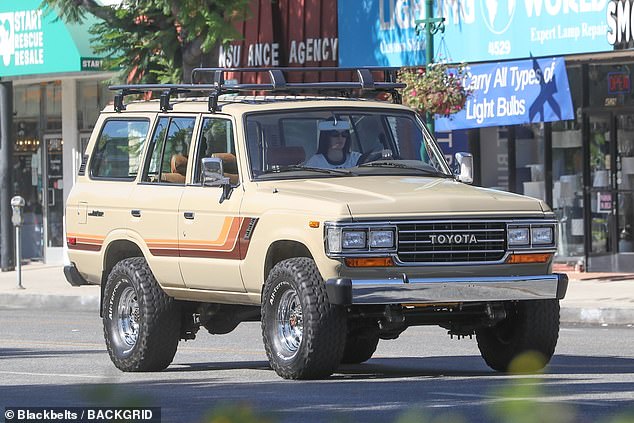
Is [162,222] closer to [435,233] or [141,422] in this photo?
[435,233]

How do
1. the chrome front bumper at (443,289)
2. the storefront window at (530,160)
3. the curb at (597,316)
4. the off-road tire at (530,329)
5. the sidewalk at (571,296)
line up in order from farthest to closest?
the storefront window at (530,160) < the sidewalk at (571,296) < the curb at (597,316) < the off-road tire at (530,329) < the chrome front bumper at (443,289)

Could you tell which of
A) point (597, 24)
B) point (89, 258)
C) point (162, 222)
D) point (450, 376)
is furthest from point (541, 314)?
point (597, 24)

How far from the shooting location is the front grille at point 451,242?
9.55m

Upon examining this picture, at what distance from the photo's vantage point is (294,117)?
425 inches

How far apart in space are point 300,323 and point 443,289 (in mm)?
965

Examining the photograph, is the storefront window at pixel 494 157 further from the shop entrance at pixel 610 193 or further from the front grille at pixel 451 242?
the front grille at pixel 451 242

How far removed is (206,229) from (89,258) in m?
1.55

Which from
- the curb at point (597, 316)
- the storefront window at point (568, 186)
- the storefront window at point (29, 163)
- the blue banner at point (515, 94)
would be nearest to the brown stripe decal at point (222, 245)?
the curb at point (597, 316)

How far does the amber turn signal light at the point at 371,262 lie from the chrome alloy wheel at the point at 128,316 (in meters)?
2.37

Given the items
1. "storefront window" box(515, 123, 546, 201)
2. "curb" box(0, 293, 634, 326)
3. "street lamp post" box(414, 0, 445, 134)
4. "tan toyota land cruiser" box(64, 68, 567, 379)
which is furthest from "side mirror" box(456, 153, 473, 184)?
"storefront window" box(515, 123, 546, 201)

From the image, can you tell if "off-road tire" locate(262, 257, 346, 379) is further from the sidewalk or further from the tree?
the tree

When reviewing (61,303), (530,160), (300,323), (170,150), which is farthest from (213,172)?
(530,160)

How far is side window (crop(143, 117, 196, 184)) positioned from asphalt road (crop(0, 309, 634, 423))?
1464 millimetres

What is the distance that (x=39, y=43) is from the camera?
27.0m
